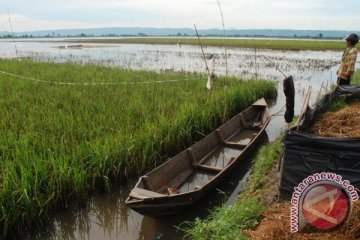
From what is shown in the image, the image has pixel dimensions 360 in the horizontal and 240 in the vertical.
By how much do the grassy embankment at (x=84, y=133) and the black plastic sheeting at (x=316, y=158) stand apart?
2362 mm

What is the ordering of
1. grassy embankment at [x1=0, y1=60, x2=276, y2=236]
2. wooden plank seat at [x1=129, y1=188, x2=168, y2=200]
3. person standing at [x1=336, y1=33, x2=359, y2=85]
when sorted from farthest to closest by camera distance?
person standing at [x1=336, y1=33, x2=359, y2=85] < grassy embankment at [x1=0, y1=60, x2=276, y2=236] < wooden plank seat at [x1=129, y1=188, x2=168, y2=200]

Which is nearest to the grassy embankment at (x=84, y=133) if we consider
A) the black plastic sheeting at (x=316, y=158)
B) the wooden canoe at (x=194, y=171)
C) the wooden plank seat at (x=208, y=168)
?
the wooden canoe at (x=194, y=171)

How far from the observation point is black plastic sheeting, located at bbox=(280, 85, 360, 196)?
298cm

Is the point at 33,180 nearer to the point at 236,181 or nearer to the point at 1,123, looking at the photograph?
the point at 1,123

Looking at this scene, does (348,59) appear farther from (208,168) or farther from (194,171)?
(194,171)

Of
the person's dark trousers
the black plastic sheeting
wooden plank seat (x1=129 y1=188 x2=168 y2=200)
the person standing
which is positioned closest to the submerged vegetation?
the black plastic sheeting

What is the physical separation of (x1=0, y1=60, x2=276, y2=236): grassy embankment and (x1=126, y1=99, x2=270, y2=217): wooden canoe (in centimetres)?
50

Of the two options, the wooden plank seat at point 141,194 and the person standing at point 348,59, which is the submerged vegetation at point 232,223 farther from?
the person standing at point 348,59

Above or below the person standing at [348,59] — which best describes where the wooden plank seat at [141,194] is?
below

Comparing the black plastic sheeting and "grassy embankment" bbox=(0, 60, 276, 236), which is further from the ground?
the black plastic sheeting

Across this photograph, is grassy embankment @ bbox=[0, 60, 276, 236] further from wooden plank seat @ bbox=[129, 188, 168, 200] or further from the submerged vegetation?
the submerged vegetation

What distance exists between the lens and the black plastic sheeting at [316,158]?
2.98 m

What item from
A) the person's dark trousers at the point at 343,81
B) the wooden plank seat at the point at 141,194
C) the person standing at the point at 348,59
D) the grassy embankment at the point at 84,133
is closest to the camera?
the wooden plank seat at the point at 141,194

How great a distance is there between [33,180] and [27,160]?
0.35 m
